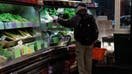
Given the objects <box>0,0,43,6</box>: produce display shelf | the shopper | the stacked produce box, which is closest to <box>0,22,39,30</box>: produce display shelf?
the stacked produce box

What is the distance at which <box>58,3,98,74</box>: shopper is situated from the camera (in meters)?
5.89

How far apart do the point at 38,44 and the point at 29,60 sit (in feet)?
2.60

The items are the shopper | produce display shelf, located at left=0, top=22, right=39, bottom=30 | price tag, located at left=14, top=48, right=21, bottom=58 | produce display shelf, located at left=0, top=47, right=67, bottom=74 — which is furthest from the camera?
the shopper

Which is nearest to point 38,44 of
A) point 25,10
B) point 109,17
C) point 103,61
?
point 25,10

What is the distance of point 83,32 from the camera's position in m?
5.87

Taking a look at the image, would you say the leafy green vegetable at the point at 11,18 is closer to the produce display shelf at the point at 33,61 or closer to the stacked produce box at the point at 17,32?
the stacked produce box at the point at 17,32

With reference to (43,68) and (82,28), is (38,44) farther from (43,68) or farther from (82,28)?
(82,28)

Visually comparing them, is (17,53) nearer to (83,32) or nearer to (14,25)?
(14,25)

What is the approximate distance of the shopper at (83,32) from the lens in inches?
232

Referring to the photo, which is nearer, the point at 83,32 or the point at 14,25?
the point at 14,25

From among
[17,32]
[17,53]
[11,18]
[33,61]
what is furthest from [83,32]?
[17,53]

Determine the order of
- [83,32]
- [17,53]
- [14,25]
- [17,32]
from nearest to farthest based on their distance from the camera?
[17,53]
[14,25]
[17,32]
[83,32]

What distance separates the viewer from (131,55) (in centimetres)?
630

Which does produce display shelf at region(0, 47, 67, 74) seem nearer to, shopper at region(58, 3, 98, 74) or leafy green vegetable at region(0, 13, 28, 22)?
shopper at region(58, 3, 98, 74)
